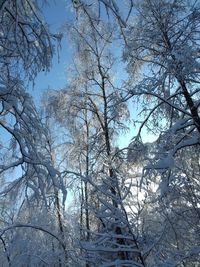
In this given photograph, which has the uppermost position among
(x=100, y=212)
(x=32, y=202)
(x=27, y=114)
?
(x=27, y=114)

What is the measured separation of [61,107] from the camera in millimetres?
10570

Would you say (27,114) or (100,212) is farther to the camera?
(100,212)

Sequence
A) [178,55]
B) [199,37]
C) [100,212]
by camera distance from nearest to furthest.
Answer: [100,212]
[178,55]
[199,37]

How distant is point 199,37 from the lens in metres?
5.96

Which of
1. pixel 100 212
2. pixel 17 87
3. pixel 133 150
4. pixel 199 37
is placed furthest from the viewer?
pixel 133 150

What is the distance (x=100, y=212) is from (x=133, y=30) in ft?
12.6

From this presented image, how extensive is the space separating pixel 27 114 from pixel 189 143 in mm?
3003

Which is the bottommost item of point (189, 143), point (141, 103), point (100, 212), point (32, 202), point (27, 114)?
point (32, 202)

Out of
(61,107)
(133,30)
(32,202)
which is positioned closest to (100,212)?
(32,202)

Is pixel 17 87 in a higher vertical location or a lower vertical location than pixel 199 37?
lower

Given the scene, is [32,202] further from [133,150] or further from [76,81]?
[76,81]

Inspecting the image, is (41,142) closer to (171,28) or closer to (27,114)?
(27,114)

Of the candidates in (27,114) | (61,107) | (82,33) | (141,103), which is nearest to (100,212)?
(27,114)

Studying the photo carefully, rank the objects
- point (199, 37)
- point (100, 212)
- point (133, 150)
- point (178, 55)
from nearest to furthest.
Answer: point (100, 212) → point (178, 55) → point (199, 37) → point (133, 150)
